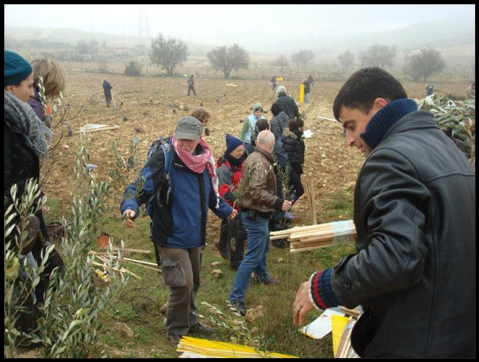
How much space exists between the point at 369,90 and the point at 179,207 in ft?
7.60

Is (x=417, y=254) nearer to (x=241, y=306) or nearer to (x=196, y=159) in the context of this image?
(x=196, y=159)

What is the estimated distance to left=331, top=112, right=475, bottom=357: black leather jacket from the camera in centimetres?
173

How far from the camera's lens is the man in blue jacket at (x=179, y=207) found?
3.96 meters

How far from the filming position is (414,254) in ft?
5.59

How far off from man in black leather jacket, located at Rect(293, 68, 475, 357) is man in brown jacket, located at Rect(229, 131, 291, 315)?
10.2 feet

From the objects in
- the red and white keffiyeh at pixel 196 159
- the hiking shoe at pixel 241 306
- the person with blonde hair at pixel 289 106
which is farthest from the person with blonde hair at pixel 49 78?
the person with blonde hair at pixel 289 106

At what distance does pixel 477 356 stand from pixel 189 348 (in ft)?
5.20

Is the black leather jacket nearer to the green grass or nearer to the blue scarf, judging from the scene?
the blue scarf

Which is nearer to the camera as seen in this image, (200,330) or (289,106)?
(200,330)

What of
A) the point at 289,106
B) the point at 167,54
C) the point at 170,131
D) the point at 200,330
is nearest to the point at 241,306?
the point at 200,330

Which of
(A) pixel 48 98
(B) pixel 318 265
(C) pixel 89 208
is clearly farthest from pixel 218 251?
(C) pixel 89 208

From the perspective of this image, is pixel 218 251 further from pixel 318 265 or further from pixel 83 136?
pixel 83 136

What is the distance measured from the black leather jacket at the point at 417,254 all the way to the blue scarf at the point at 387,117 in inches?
6.8

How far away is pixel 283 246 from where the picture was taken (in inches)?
282
